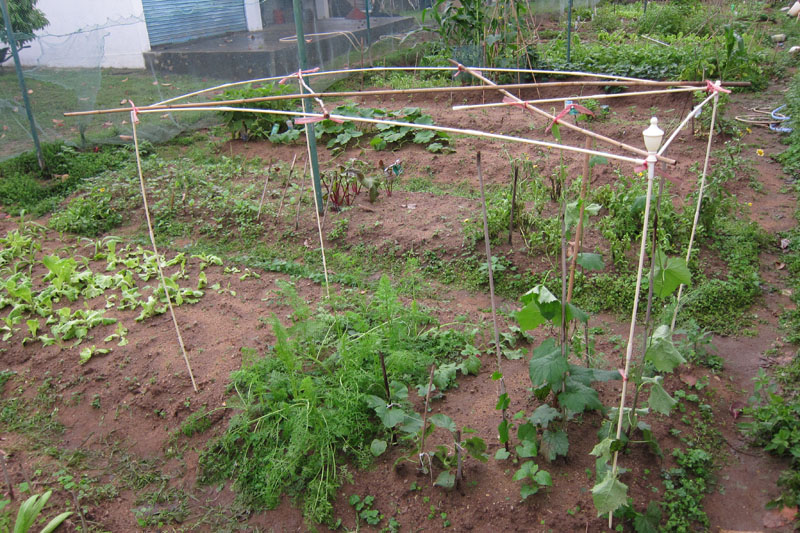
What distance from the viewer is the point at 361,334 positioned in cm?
342

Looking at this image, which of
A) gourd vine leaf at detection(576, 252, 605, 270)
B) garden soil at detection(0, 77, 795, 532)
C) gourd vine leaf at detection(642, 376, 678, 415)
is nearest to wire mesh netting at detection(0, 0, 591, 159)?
garden soil at detection(0, 77, 795, 532)

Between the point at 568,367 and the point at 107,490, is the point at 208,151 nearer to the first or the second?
the point at 107,490

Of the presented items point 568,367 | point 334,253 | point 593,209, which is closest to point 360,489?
point 568,367

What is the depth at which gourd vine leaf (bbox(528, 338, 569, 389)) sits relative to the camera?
2533 mm

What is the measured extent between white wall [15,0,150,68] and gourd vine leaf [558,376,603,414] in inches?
278

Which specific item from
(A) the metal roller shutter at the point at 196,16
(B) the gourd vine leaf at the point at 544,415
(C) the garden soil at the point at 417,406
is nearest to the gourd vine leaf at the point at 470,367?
(C) the garden soil at the point at 417,406

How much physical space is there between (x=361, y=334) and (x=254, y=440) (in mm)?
840

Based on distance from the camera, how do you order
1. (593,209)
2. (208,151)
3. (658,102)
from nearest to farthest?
1. (593,209)
2. (208,151)
3. (658,102)

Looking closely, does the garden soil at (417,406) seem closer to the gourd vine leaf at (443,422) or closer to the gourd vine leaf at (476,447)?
the gourd vine leaf at (476,447)

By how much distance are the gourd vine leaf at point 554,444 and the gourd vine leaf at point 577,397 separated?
0.53 feet

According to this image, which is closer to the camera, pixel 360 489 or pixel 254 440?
pixel 360 489

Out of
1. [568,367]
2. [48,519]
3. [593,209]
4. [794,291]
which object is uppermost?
[593,209]

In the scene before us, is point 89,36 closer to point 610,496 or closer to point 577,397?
point 577,397

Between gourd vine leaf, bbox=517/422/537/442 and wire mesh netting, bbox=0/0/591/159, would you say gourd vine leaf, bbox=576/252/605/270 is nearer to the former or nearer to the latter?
gourd vine leaf, bbox=517/422/537/442
